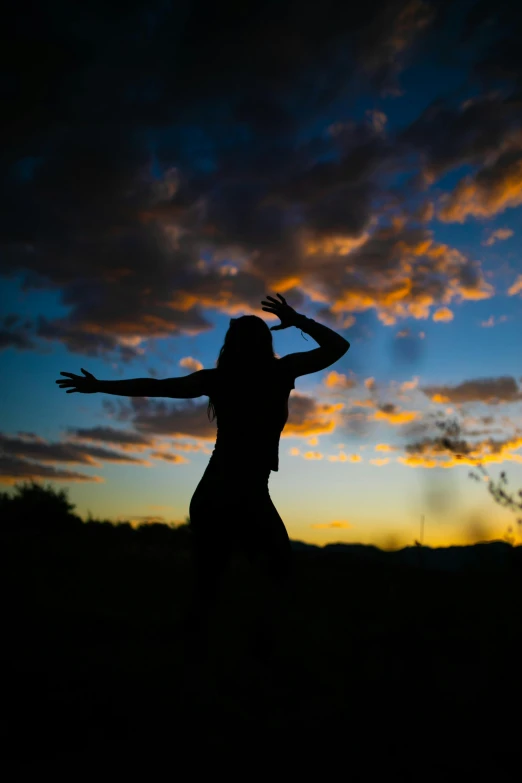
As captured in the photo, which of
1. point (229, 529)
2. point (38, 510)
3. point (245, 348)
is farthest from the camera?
point (38, 510)

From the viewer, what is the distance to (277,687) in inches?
136

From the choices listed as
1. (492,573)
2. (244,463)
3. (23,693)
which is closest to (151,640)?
(23,693)

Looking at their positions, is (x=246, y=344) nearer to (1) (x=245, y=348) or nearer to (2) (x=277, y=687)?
(1) (x=245, y=348)

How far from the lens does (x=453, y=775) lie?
2289 millimetres

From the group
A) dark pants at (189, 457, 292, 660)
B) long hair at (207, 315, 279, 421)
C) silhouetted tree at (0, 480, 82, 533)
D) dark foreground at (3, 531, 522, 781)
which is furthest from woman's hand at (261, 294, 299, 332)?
silhouetted tree at (0, 480, 82, 533)

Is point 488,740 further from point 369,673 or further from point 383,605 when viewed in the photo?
point 383,605

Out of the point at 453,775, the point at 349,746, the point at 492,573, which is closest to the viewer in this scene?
the point at 453,775

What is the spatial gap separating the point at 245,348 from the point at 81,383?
1211mm

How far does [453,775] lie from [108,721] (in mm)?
1735

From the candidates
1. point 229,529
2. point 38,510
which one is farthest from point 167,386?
point 38,510

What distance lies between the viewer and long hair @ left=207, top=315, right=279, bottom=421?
333cm

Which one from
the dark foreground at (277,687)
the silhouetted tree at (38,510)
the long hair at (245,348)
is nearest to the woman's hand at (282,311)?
the long hair at (245,348)

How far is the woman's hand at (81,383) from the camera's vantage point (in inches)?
143

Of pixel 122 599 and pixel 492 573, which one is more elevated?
pixel 492 573
